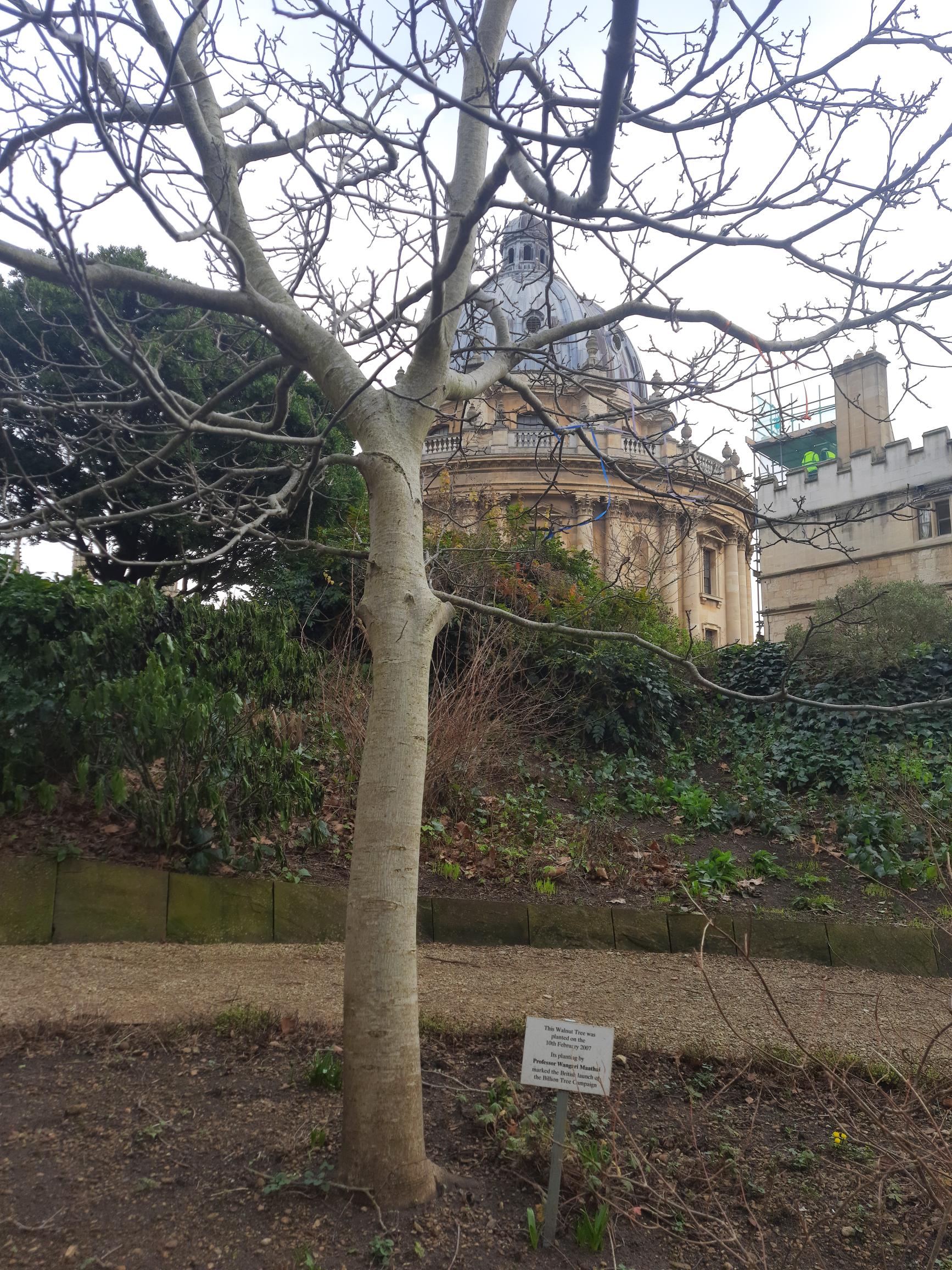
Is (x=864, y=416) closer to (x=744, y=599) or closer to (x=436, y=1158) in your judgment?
(x=744, y=599)

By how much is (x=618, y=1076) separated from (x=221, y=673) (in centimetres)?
442

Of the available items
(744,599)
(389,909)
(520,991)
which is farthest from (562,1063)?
(744,599)

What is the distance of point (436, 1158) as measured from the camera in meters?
3.47

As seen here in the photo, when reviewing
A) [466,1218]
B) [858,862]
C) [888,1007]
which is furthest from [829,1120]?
[858,862]

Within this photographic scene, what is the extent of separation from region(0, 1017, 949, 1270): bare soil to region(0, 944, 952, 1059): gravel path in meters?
0.48

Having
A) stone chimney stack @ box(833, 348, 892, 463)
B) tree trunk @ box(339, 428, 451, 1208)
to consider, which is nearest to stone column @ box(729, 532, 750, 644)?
stone chimney stack @ box(833, 348, 892, 463)

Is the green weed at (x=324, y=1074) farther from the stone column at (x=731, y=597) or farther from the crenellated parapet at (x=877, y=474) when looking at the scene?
the stone column at (x=731, y=597)

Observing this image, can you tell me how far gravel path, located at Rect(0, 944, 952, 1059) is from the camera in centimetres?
496

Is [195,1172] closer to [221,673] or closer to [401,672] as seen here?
[401,672]

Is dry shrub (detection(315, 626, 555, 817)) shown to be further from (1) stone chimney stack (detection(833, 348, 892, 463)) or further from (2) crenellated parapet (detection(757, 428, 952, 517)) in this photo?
(1) stone chimney stack (detection(833, 348, 892, 463))

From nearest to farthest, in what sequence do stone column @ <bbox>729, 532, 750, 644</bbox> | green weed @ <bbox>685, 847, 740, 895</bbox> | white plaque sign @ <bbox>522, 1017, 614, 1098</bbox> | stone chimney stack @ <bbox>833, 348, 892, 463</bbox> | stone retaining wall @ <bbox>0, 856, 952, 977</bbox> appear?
1. white plaque sign @ <bbox>522, 1017, 614, 1098</bbox>
2. stone retaining wall @ <bbox>0, 856, 952, 977</bbox>
3. green weed @ <bbox>685, 847, 740, 895</bbox>
4. stone chimney stack @ <bbox>833, 348, 892, 463</bbox>
5. stone column @ <bbox>729, 532, 750, 644</bbox>

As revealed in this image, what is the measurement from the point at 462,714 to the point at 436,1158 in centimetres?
585

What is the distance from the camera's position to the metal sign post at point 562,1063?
2988mm

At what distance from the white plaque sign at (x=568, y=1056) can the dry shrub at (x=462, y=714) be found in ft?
15.1
